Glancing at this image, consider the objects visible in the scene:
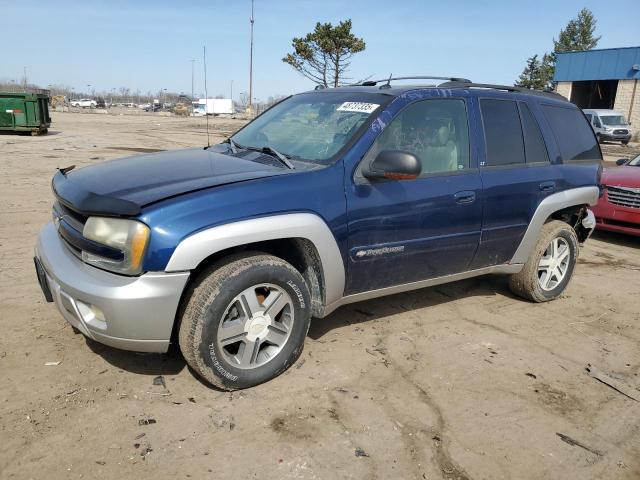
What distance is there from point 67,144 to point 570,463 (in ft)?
56.1

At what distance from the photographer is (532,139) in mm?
4383

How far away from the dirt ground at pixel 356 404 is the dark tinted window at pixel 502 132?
52.6 inches

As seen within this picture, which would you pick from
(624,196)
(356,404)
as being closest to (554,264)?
(356,404)

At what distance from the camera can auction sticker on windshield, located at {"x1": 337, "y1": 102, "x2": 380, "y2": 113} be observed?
3574 millimetres

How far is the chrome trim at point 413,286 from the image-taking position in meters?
3.46

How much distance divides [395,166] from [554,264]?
2.45m

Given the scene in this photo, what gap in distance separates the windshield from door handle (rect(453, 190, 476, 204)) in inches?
33.5

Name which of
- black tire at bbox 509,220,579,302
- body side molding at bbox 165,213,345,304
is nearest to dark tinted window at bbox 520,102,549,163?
black tire at bbox 509,220,579,302

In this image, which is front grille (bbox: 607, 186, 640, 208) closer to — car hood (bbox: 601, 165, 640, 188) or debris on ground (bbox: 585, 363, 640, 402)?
car hood (bbox: 601, 165, 640, 188)

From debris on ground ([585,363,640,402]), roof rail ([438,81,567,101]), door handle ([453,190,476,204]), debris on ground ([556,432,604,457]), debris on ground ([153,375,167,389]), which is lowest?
debris on ground ([556,432,604,457])

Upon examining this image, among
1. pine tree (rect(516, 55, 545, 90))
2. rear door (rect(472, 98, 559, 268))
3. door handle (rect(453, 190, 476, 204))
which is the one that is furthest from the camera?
pine tree (rect(516, 55, 545, 90))

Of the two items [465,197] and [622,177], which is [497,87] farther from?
[622,177]

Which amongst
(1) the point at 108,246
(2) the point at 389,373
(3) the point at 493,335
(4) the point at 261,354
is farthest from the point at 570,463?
(1) the point at 108,246

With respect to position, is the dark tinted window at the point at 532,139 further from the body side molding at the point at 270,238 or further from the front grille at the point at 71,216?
the front grille at the point at 71,216
